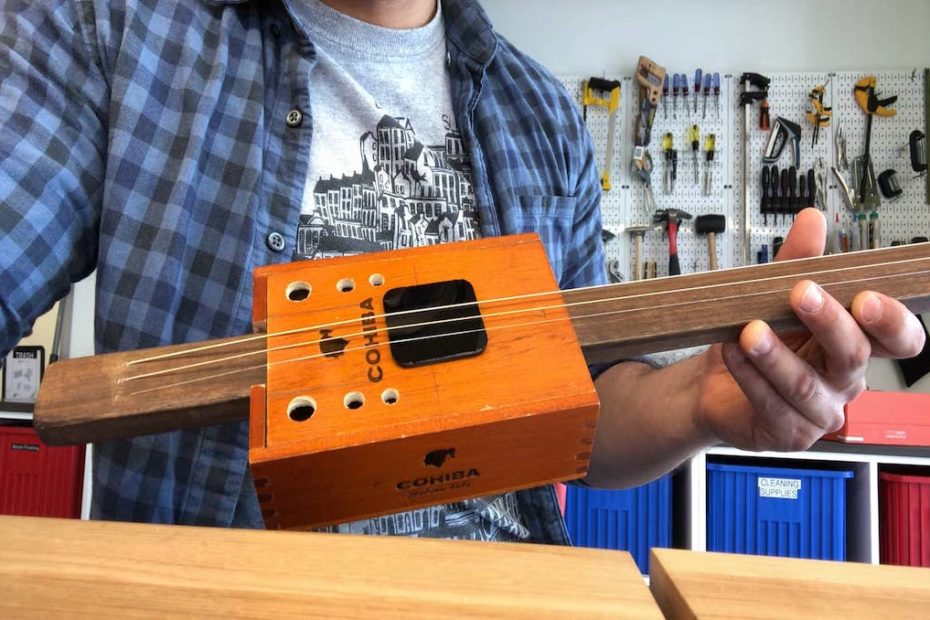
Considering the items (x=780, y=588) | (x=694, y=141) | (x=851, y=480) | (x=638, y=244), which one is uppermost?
(x=694, y=141)

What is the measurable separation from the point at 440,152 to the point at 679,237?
6.26 feet

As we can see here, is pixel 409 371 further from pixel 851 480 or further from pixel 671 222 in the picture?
pixel 671 222

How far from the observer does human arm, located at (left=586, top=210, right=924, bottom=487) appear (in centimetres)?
52

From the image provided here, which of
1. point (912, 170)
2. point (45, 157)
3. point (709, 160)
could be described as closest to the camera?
point (45, 157)

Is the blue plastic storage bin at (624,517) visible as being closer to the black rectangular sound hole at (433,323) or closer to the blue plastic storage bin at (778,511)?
the blue plastic storage bin at (778,511)

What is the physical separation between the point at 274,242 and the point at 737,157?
7.63ft

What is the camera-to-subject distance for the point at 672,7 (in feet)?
8.60

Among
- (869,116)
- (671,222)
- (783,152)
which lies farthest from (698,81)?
(869,116)

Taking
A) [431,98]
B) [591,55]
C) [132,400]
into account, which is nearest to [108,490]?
[132,400]

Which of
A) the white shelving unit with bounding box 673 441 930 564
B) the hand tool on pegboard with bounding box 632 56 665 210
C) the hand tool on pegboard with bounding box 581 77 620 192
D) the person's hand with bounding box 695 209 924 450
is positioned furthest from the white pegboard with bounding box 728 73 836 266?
the person's hand with bounding box 695 209 924 450

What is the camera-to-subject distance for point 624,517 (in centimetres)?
205

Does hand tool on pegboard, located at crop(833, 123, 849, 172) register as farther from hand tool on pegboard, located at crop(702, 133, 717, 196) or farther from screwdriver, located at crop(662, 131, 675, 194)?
screwdriver, located at crop(662, 131, 675, 194)

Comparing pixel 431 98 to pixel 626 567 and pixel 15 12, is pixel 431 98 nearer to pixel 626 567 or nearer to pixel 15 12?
pixel 15 12

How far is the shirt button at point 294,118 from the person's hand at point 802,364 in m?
0.58
